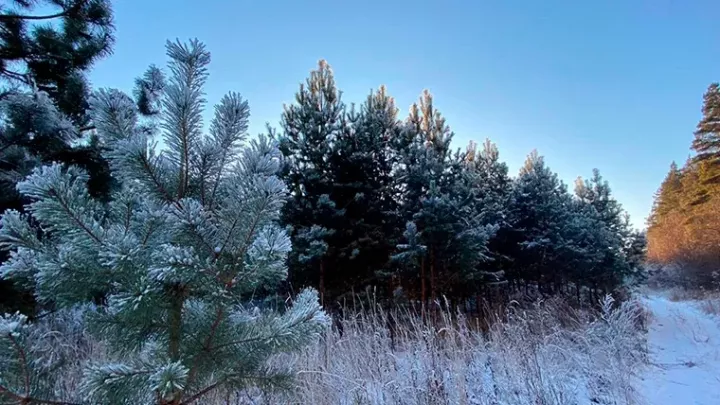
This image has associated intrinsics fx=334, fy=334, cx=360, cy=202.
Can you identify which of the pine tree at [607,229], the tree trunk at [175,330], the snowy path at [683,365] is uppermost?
the pine tree at [607,229]

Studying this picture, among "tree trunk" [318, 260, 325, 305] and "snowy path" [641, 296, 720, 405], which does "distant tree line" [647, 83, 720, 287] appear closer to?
"snowy path" [641, 296, 720, 405]

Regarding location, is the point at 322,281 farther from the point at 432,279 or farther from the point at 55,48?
the point at 55,48

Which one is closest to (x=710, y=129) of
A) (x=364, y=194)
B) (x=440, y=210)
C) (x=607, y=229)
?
(x=607, y=229)

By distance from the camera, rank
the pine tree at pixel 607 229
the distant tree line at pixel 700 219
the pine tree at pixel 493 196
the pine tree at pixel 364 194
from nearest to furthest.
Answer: the pine tree at pixel 364 194 → the pine tree at pixel 493 196 → the pine tree at pixel 607 229 → the distant tree line at pixel 700 219

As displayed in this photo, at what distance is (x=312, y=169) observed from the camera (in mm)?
6391

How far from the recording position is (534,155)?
29.9 feet

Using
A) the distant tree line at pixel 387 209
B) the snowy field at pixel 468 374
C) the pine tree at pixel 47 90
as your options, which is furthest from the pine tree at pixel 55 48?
the distant tree line at pixel 387 209

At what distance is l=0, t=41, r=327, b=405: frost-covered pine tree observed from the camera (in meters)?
0.76

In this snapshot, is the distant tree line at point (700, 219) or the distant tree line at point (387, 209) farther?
the distant tree line at point (700, 219)

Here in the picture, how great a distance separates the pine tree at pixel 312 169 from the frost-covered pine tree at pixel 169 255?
190 inches

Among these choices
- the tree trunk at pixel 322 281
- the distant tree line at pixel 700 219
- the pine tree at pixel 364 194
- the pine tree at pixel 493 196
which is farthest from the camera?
the distant tree line at pixel 700 219

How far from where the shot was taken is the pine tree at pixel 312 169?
613 cm

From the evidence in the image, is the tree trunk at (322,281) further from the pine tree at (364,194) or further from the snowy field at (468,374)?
the snowy field at (468,374)

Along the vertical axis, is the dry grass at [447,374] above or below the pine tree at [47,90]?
below
